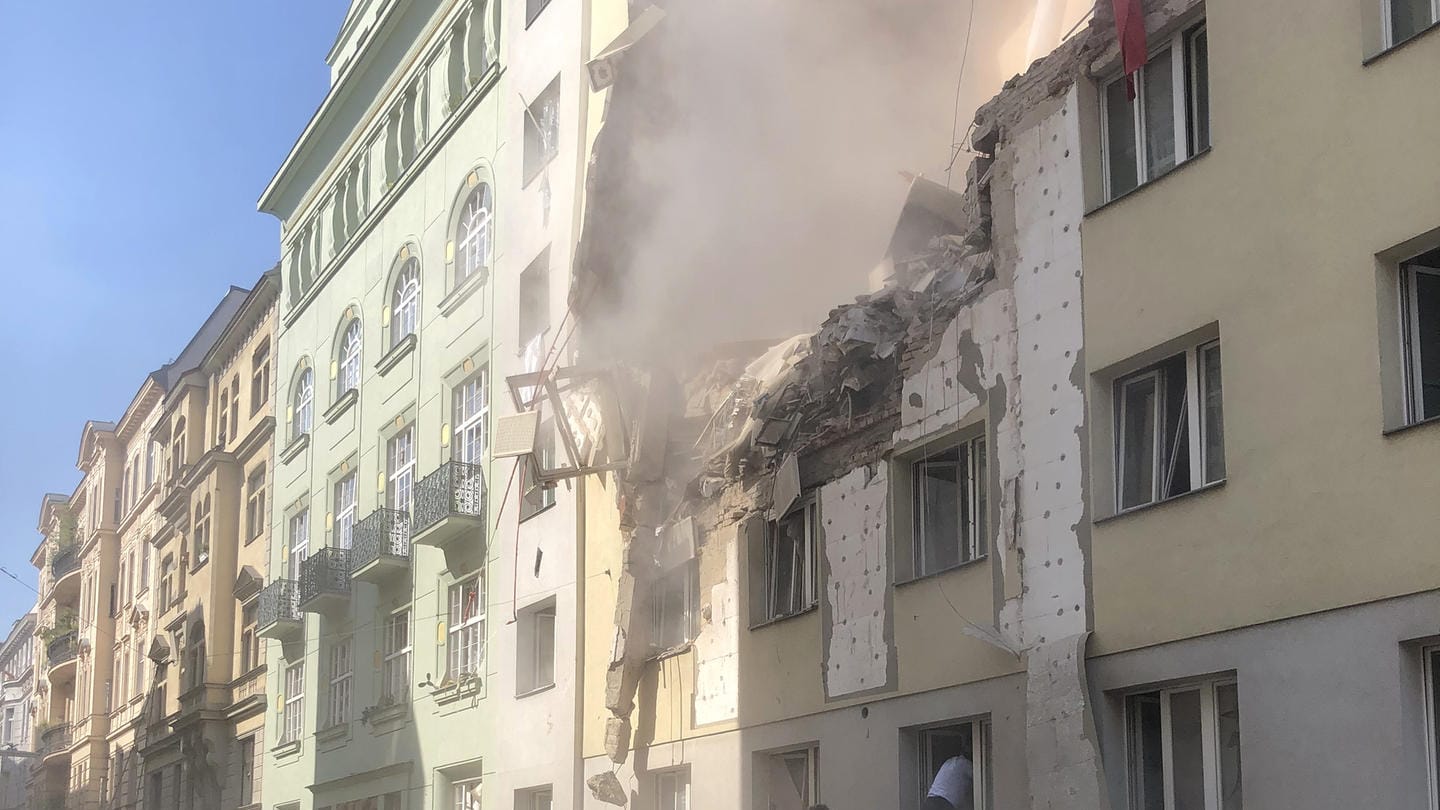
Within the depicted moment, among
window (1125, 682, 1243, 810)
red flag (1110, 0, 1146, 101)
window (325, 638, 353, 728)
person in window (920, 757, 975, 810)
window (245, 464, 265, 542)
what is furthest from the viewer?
window (245, 464, 265, 542)

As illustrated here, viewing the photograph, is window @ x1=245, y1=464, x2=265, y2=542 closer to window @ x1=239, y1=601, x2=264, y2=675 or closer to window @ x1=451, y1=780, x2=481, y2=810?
window @ x1=239, y1=601, x2=264, y2=675

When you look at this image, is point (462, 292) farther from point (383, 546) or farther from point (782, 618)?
Result: point (782, 618)

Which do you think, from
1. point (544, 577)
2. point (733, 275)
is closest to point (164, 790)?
point (544, 577)

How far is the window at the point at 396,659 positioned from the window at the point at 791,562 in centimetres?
1349

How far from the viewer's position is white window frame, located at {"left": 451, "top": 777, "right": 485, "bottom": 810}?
24.0 meters

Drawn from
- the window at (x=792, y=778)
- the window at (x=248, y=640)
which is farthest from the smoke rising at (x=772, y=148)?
the window at (x=248, y=640)

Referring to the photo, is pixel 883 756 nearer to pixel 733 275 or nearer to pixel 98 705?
pixel 733 275

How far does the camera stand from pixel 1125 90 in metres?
11.4

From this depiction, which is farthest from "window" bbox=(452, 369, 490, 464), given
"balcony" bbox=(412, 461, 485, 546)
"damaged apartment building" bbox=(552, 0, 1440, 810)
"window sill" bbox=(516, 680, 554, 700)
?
"damaged apartment building" bbox=(552, 0, 1440, 810)

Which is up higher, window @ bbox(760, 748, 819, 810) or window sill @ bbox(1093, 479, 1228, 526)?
window sill @ bbox(1093, 479, 1228, 526)

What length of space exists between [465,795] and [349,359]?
12116 mm

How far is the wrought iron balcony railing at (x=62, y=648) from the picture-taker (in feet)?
215

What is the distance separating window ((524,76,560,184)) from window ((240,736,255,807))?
63.9 ft

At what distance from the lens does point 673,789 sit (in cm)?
1717
